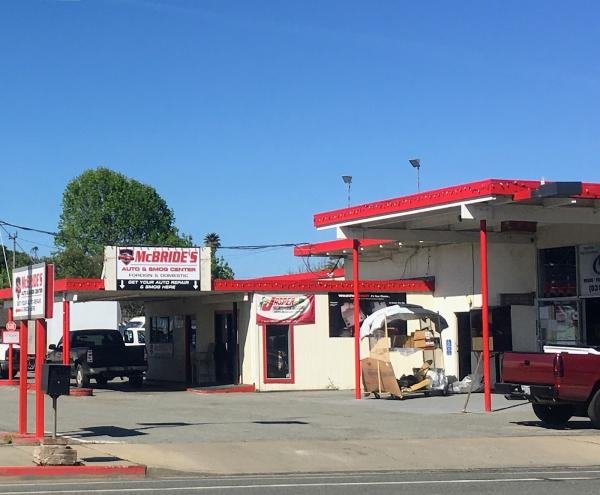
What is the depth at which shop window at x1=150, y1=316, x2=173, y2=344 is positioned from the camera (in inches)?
1377

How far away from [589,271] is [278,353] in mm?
9302

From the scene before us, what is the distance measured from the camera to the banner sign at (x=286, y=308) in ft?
94.4

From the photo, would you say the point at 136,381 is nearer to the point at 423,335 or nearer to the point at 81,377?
the point at 81,377

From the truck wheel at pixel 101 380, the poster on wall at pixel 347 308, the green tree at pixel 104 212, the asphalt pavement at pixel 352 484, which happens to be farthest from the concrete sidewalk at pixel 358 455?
the green tree at pixel 104 212

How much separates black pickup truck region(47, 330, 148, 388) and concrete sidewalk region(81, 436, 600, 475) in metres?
14.6

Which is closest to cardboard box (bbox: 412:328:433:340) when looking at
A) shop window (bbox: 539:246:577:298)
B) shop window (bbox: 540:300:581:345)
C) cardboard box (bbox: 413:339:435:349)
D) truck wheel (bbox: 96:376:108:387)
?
cardboard box (bbox: 413:339:435:349)

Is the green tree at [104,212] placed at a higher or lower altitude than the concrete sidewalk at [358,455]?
higher

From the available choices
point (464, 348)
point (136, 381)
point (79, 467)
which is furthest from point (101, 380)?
point (79, 467)

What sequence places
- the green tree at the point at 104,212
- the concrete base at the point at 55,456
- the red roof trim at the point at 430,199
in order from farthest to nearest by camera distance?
the green tree at the point at 104,212 < the red roof trim at the point at 430,199 < the concrete base at the point at 55,456

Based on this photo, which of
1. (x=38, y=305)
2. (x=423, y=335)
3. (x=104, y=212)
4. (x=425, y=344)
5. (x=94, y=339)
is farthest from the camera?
(x=104, y=212)

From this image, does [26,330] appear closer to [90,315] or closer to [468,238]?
[468,238]

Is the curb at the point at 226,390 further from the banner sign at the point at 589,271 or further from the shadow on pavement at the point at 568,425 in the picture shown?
the shadow on pavement at the point at 568,425

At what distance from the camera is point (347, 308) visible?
2947 centimetres

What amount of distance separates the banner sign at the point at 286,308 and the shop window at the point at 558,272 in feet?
22.4
